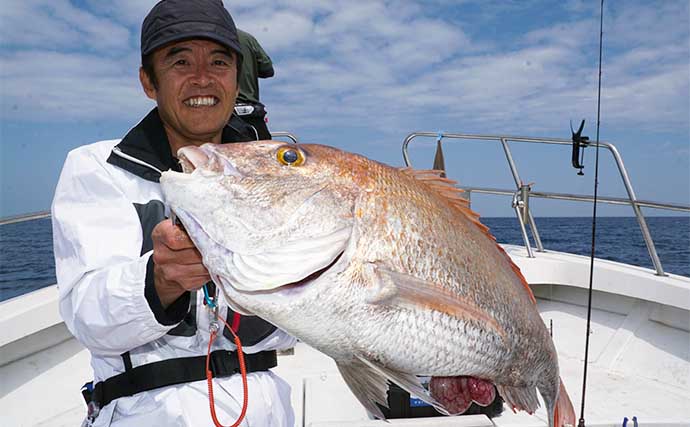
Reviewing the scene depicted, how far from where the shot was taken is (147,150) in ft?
6.85

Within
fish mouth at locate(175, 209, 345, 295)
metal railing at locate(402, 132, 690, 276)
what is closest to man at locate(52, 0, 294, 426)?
fish mouth at locate(175, 209, 345, 295)

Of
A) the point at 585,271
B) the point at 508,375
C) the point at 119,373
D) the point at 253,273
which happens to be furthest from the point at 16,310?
the point at 585,271

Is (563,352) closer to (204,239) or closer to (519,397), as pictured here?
(519,397)

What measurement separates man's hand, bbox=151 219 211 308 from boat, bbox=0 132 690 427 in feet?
4.45

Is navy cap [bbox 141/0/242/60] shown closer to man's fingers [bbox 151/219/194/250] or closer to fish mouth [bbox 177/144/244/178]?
fish mouth [bbox 177/144/244/178]

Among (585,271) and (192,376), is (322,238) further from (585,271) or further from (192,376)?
(585,271)

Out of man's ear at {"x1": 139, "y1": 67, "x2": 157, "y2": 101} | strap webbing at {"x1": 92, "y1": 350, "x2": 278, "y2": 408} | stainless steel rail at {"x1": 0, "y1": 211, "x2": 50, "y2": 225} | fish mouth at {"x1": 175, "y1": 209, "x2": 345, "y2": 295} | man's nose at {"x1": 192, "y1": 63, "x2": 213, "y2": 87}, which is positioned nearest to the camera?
fish mouth at {"x1": 175, "y1": 209, "x2": 345, "y2": 295}

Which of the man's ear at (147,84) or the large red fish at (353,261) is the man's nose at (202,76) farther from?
the large red fish at (353,261)

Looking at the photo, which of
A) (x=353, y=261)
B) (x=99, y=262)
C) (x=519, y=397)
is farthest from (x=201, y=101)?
(x=519, y=397)

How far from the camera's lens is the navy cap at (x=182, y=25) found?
2.02 m

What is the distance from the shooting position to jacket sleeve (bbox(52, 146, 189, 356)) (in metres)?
1.55

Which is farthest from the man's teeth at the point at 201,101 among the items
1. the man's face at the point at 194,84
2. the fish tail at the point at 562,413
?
the fish tail at the point at 562,413

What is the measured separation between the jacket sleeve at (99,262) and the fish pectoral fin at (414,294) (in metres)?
0.65

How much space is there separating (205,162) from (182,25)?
968 mm
